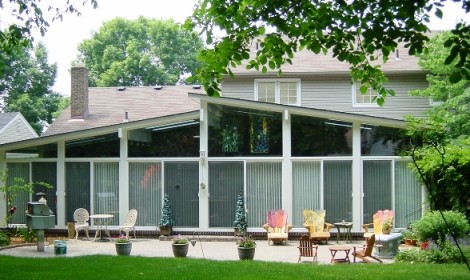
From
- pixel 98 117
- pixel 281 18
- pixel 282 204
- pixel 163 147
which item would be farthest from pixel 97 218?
pixel 281 18

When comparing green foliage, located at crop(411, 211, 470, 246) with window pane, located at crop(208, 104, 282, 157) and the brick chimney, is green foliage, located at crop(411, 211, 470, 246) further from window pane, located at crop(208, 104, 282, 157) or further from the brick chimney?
the brick chimney

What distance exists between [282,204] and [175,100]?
9264 mm

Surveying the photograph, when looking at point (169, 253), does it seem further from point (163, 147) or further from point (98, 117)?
point (98, 117)

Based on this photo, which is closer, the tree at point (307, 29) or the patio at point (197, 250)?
the tree at point (307, 29)

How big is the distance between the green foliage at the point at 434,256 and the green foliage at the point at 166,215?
23.8 feet

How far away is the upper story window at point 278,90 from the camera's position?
70.5 feet

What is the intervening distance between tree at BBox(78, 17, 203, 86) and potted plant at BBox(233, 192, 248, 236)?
103 feet

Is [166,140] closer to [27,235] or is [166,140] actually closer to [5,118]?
[27,235]

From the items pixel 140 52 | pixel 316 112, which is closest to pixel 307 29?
pixel 316 112

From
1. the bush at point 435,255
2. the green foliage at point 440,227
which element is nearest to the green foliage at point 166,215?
the bush at point 435,255

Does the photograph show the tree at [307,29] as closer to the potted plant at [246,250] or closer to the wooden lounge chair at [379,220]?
the potted plant at [246,250]

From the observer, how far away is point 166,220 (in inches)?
696

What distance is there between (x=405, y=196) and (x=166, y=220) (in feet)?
23.5

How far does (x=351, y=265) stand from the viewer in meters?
12.0
